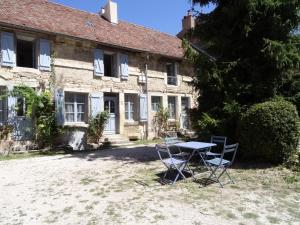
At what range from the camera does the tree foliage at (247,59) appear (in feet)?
26.7

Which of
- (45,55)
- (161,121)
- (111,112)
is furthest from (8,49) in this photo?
(161,121)

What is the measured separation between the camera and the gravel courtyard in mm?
4570

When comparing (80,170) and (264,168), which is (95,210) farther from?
(264,168)

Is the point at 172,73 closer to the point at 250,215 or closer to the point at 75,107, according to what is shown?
the point at 75,107

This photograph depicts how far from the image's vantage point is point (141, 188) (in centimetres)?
605

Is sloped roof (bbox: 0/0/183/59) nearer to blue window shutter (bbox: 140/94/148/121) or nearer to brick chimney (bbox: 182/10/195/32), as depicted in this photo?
blue window shutter (bbox: 140/94/148/121)

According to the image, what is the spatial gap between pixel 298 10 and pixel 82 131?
27.3ft

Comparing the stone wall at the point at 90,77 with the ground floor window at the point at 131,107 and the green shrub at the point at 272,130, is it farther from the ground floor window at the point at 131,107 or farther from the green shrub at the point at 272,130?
the green shrub at the point at 272,130

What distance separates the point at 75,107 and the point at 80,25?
3.83 m

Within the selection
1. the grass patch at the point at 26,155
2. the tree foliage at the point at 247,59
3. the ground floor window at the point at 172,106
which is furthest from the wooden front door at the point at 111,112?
the tree foliage at the point at 247,59

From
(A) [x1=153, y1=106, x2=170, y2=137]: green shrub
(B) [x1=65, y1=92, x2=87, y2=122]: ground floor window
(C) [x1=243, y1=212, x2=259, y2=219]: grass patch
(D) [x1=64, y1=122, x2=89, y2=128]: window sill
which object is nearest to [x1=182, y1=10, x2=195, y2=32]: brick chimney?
(A) [x1=153, y1=106, x2=170, y2=137]: green shrub

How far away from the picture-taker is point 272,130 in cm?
738

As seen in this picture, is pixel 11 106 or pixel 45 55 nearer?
pixel 11 106

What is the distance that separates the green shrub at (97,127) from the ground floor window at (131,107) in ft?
6.49
